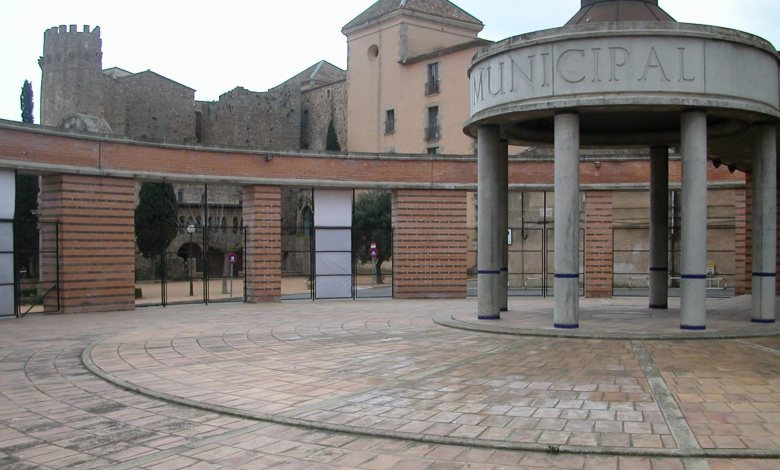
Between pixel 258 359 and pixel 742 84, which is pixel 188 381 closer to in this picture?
pixel 258 359

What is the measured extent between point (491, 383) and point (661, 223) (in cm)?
923

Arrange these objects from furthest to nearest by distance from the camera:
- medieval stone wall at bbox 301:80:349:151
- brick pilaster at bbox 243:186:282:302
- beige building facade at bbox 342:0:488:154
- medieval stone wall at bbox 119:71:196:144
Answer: medieval stone wall at bbox 301:80:349:151 → medieval stone wall at bbox 119:71:196:144 → beige building facade at bbox 342:0:488:154 → brick pilaster at bbox 243:186:282:302

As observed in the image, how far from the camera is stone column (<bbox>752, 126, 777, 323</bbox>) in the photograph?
11.6m

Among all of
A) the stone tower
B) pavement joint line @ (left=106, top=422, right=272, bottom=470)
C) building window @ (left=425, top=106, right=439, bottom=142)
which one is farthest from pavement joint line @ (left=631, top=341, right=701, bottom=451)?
the stone tower

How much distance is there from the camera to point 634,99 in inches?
409

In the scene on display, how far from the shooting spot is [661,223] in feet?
49.6

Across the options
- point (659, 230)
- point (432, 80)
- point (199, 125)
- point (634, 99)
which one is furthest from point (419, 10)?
point (634, 99)

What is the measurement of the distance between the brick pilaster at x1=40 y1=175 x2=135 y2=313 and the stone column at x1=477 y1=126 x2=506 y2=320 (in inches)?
344

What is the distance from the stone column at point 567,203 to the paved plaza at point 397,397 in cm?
93

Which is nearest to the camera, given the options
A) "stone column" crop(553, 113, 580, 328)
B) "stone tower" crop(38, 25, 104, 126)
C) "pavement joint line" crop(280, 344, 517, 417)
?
"pavement joint line" crop(280, 344, 517, 417)

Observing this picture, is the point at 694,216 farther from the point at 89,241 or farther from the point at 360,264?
the point at 360,264

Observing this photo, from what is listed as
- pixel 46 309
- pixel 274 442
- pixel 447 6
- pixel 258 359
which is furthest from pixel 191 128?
pixel 274 442

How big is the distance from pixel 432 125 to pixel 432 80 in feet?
9.64

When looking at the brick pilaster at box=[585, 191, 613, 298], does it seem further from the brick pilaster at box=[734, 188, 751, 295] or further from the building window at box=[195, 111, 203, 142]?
the building window at box=[195, 111, 203, 142]
